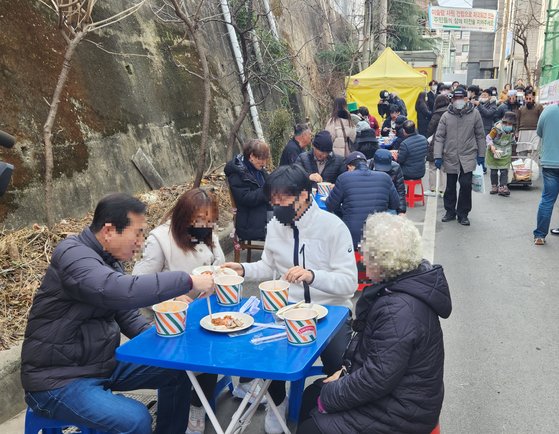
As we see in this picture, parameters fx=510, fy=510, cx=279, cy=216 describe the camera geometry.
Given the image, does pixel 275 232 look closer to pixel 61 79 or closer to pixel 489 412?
pixel 489 412

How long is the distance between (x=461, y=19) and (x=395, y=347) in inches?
1135

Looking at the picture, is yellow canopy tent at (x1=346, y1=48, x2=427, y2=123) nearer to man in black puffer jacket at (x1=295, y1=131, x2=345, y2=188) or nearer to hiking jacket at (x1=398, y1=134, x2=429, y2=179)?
hiking jacket at (x1=398, y1=134, x2=429, y2=179)

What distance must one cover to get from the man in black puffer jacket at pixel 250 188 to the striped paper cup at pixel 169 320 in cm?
278

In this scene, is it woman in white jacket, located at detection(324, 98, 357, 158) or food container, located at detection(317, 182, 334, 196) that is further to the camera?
woman in white jacket, located at detection(324, 98, 357, 158)

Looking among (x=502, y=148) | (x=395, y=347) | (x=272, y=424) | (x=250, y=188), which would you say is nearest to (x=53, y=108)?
(x=250, y=188)

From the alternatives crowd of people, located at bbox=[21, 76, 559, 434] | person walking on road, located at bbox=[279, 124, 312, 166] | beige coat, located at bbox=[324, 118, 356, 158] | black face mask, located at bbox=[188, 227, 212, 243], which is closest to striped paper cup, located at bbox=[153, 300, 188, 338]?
crowd of people, located at bbox=[21, 76, 559, 434]

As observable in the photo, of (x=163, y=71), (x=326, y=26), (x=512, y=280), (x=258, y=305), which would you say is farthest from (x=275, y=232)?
(x=326, y=26)

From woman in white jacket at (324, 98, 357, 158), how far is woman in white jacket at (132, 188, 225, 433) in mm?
5372

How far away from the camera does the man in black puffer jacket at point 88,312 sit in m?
2.37

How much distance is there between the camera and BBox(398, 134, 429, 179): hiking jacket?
8.92m

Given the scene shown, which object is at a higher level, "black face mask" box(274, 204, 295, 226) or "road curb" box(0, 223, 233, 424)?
"black face mask" box(274, 204, 295, 226)

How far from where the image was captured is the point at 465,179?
Result: 25.7 feet

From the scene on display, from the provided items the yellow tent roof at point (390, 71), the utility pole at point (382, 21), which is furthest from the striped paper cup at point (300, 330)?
the utility pole at point (382, 21)

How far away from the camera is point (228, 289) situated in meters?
3.03
